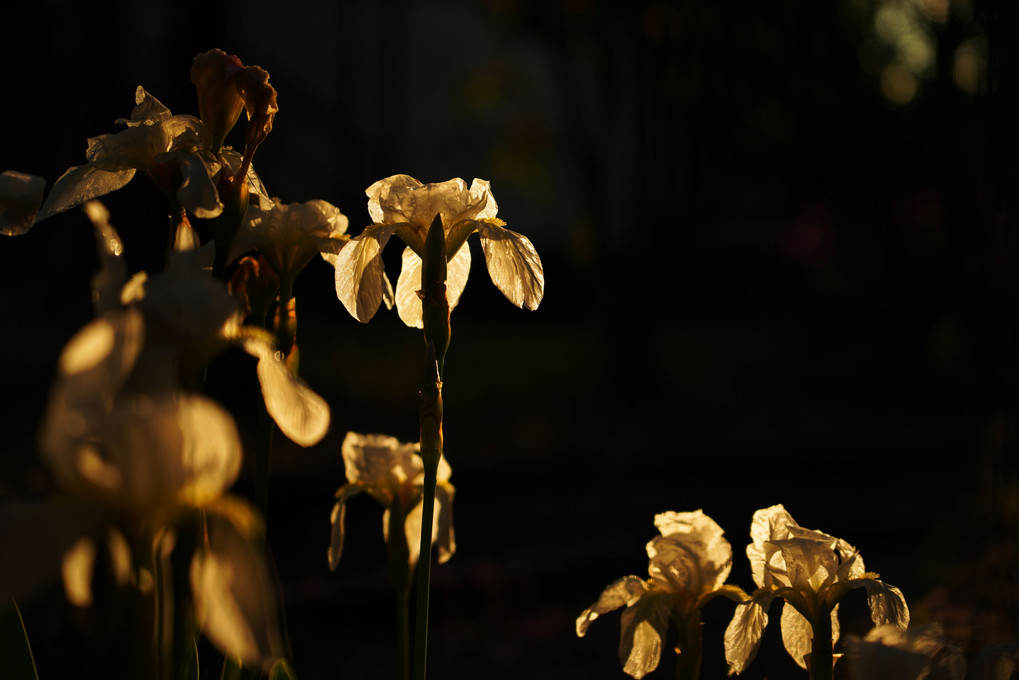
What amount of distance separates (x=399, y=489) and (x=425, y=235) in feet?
0.91

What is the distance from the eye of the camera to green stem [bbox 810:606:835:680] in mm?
646

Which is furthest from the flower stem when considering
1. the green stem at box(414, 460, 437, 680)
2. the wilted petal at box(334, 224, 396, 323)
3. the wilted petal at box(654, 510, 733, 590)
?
the wilted petal at box(654, 510, 733, 590)

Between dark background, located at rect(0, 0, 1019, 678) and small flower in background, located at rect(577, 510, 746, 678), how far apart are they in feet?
1.86

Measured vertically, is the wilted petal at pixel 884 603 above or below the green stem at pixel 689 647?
above

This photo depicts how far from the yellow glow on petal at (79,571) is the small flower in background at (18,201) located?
1.29 ft

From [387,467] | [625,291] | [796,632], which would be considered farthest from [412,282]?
[625,291]

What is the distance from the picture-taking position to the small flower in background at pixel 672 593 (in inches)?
28.1

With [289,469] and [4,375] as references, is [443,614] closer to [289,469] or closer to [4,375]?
[289,469]

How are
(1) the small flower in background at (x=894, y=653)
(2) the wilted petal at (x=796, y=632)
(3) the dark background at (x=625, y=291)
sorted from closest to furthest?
(1) the small flower in background at (x=894, y=653), (2) the wilted petal at (x=796, y=632), (3) the dark background at (x=625, y=291)

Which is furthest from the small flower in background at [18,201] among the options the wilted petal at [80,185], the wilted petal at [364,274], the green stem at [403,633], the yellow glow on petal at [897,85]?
the yellow glow on petal at [897,85]

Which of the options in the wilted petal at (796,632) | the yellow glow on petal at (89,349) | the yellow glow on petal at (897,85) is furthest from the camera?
the yellow glow on petal at (897,85)

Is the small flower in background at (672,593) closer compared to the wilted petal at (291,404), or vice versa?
the wilted petal at (291,404)

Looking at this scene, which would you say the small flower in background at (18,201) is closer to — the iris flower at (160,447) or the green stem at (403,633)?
the iris flower at (160,447)

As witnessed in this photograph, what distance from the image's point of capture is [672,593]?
2.40 ft
